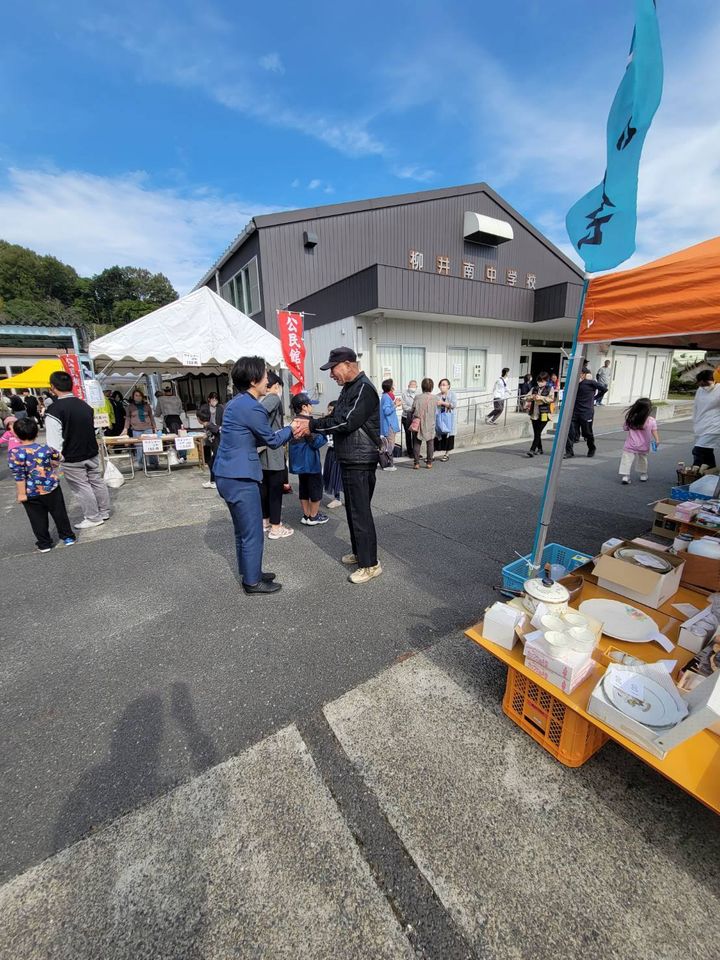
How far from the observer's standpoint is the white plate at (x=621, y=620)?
7.01ft

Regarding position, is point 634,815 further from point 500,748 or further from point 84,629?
point 84,629

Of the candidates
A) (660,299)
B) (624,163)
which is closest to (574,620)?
(660,299)

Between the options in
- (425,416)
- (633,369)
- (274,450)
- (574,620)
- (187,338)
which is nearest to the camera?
(574,620)

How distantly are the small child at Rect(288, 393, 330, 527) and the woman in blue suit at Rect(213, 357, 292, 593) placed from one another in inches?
38.0

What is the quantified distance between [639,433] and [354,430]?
5.44 m

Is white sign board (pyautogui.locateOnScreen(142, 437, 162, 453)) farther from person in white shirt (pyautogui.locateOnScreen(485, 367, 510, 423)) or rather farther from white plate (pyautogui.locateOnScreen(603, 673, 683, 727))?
person in white shirt (pyautogui.locateOnScreen(485, 367, 510, 423))

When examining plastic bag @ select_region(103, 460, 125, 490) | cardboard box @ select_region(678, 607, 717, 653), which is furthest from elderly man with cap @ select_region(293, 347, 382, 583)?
plastic bag @ select_region(103, 460, 125, 490)

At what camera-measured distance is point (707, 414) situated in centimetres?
531

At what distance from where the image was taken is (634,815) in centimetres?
162

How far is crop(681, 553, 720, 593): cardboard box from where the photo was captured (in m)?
2.70

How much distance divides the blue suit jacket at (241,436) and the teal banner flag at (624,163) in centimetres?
241

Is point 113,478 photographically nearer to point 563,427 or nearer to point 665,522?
point 563,427

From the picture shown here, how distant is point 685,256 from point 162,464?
10.1 meters

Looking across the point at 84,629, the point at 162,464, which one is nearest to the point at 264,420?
the point at 84,629
